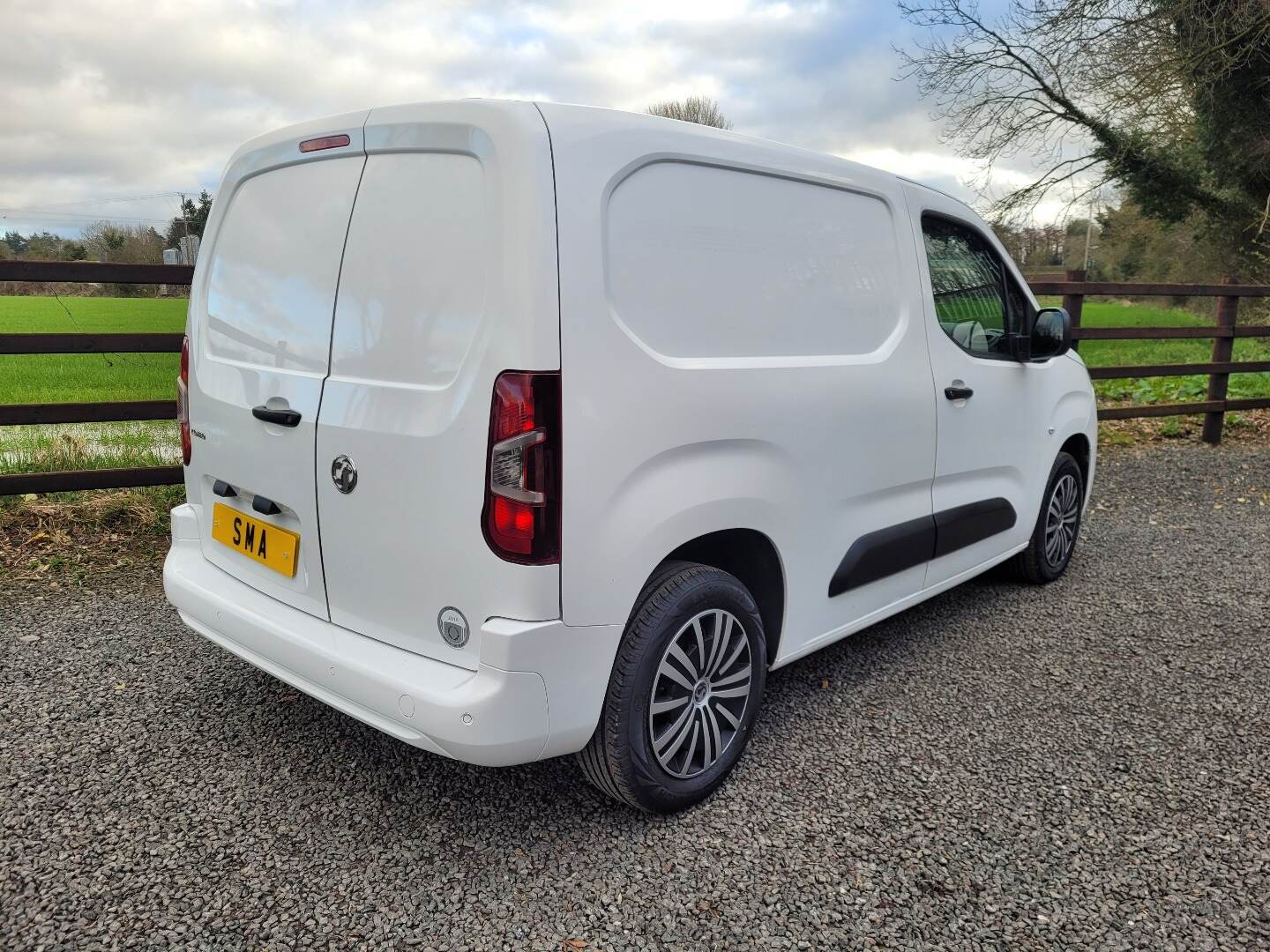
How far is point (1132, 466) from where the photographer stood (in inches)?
309

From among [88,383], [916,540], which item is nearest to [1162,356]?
[916,540]

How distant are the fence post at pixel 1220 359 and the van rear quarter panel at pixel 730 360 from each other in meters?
7.10

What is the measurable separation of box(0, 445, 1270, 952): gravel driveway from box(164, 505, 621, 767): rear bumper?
1.26 ft

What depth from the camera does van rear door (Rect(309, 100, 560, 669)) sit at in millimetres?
2037

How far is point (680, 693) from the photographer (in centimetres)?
249

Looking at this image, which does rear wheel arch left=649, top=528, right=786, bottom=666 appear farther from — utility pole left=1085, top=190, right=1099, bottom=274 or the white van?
utility pole left=1085, top=190, right=1099, bottom=274

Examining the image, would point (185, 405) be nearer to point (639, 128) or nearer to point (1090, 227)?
point (639, 128)

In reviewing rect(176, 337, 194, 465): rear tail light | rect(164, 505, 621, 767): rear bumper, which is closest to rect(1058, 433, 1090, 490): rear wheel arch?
rect(164, 505, 621, 767): rear bumper

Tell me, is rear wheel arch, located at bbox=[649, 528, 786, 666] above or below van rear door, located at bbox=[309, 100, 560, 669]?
below

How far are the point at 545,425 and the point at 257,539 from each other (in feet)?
3.64

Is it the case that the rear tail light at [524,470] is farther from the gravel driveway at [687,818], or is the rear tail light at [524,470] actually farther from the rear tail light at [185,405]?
the rear tail light at [185,405]

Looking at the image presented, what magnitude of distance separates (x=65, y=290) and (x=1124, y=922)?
572 cm

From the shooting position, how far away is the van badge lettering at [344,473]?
2.27 m

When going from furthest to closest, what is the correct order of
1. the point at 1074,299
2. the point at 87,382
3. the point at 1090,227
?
the point at 1090,227 < the point at 1074,299 < the point at 87,382
